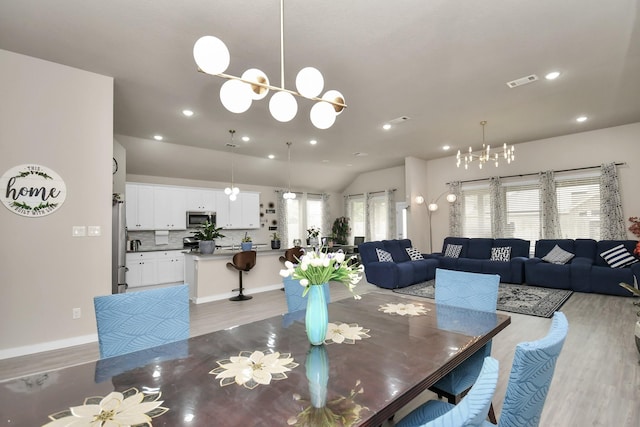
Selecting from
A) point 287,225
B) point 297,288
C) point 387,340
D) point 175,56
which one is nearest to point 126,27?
point 175,56

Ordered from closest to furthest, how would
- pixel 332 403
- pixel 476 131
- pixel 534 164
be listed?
pixel 332 403
pixel 476 131
pixel 534 164

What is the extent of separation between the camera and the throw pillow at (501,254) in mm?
6516

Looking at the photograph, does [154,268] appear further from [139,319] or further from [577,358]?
[577,358]

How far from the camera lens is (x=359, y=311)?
199cm

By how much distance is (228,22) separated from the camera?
2.67 meters

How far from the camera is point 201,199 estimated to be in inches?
312

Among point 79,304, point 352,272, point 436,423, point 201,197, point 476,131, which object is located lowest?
point 79,304

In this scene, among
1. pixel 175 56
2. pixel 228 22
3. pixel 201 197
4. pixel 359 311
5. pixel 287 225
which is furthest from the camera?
pixel 287 225

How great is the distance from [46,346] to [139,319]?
264cm

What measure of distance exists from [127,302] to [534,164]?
25.8ft

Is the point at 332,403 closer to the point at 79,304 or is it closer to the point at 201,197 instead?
the point at 79,304

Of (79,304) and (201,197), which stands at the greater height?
(201,197)

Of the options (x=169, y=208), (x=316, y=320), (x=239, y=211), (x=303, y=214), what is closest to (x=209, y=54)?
(x=316, y=320)

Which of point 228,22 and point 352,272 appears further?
point 228,22
